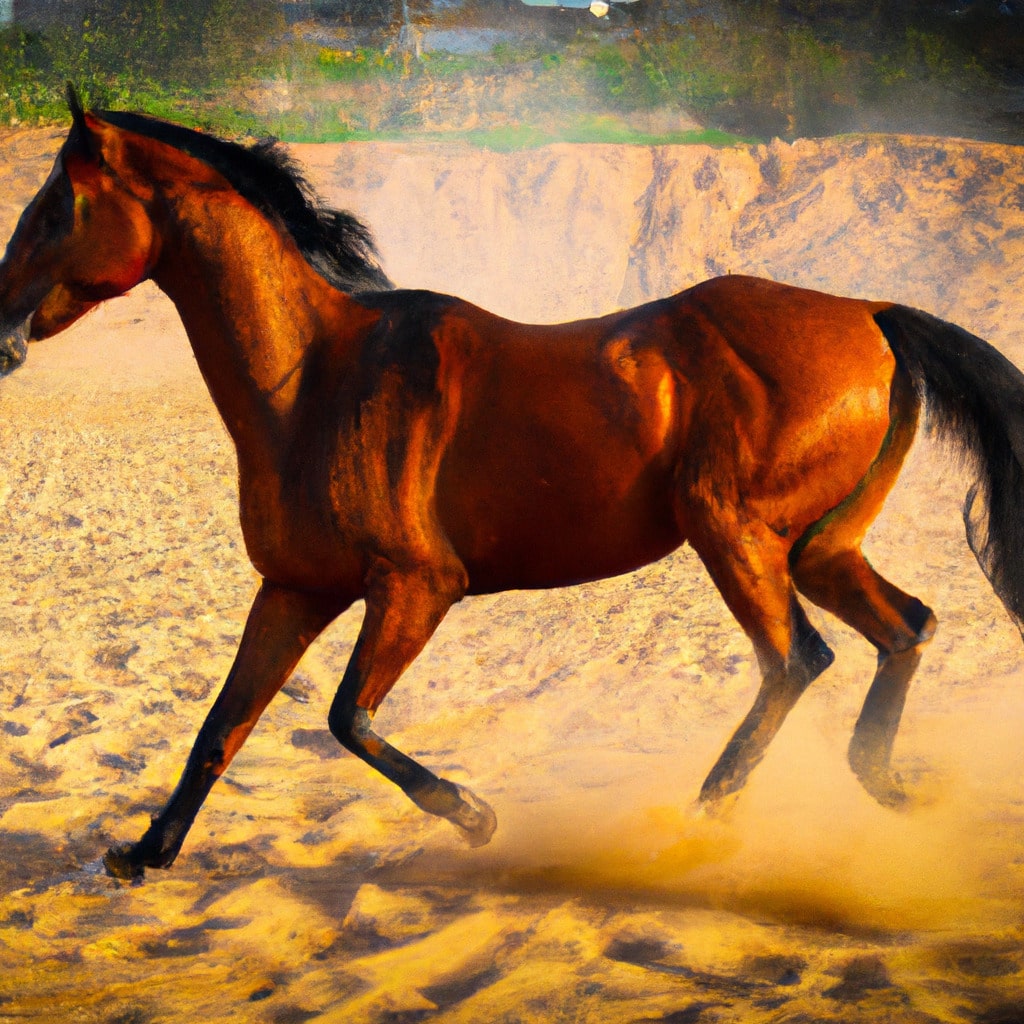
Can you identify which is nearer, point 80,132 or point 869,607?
point 80,132

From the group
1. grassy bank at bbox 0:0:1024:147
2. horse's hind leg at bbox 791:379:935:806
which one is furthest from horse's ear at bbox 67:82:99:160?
grassy bank at bbox 0:0:1024:147

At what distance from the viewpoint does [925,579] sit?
6.25 meters

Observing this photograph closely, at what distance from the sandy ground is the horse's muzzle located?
4.69ft

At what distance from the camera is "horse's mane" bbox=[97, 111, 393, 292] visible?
10.5ft

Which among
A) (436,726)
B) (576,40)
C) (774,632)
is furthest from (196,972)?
(576,40)

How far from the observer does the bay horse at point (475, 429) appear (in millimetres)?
3059

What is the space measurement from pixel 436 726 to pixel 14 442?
4695 mm

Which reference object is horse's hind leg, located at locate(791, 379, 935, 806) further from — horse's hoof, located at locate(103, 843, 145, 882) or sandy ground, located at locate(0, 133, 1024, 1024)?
horse's hoof, located at locate(103, 843, 145, 882)

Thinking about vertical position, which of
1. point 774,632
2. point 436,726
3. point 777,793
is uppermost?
point 774,632

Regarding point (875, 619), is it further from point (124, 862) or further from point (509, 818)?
point (124, 862)

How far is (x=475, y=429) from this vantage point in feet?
10.2

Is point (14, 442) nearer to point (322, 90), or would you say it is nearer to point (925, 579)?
point (925, 579)

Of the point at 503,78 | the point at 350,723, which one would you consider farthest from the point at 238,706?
the point at 503,78

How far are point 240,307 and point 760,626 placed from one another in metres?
1.57
